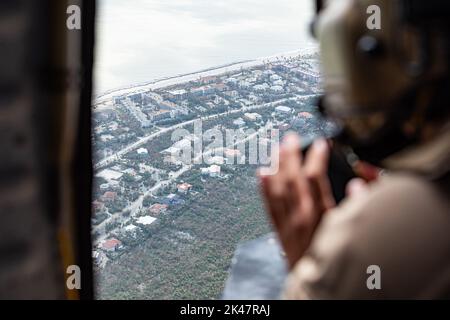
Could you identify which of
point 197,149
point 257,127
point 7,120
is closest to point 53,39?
point 7,120

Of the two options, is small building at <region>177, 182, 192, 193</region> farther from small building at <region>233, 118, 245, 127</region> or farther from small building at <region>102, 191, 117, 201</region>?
small building at <region>102, 191, 117, 201</region>

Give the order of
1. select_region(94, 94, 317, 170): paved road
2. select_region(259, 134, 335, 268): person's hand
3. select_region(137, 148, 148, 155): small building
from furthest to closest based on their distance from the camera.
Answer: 1. select_region(137, 148, 148, 155): small building
2. select_region(94, 94, 317, 170): paved road
3. select_region(259, 134, 335, 268): person's hand

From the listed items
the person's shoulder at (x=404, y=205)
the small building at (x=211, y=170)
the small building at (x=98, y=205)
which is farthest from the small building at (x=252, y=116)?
the person's shoulder at (x=404, y=205)

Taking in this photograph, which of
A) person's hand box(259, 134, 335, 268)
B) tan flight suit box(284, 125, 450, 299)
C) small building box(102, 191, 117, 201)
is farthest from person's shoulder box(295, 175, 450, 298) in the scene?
small building box(102, 191, 117, 201)

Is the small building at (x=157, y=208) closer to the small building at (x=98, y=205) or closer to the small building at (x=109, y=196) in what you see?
the small building at (x=109, y=196)

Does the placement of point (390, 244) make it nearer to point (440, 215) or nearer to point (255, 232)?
point (440, 215)

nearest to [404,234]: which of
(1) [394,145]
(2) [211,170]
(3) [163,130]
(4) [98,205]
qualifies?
(1) [394,145]

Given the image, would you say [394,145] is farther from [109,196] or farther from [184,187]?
[184,187]
